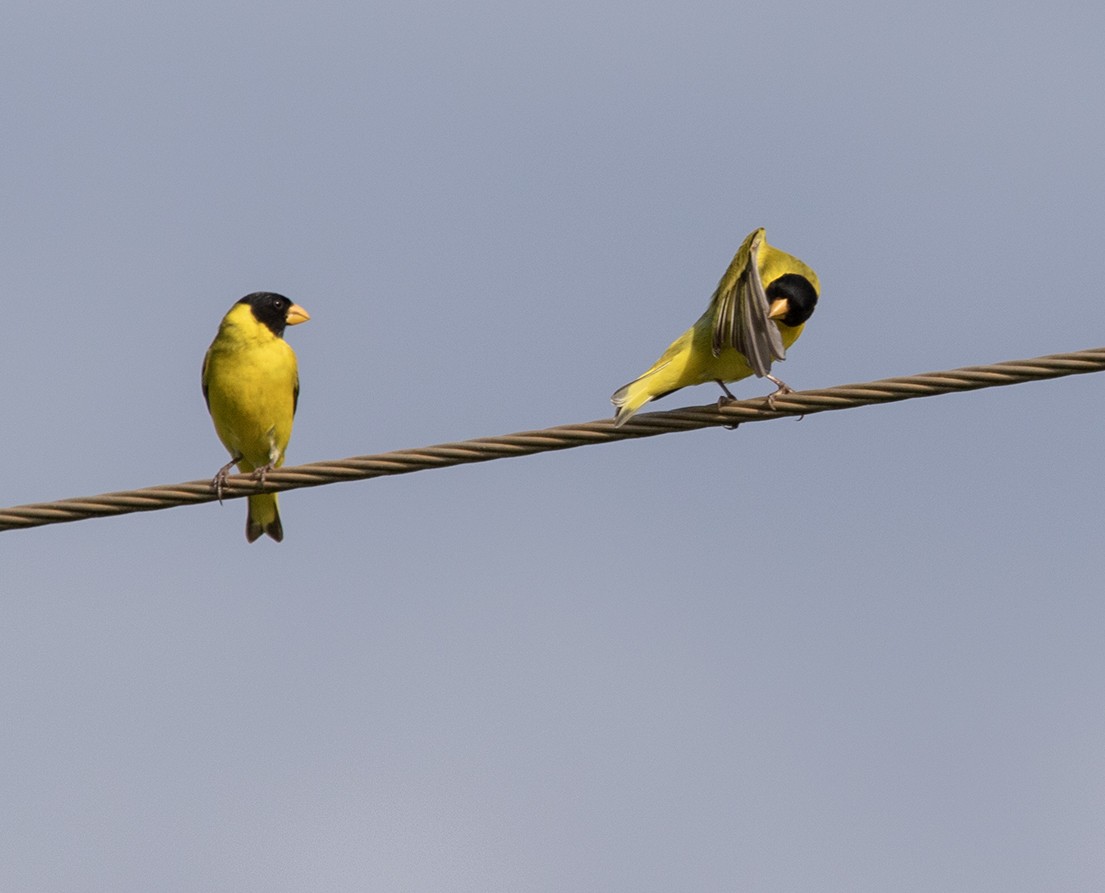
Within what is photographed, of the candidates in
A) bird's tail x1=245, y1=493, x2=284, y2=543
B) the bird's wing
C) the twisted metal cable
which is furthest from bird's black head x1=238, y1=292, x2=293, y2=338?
the twisted metal cable

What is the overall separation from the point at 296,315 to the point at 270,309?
0.17m

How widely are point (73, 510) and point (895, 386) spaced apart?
8.91 ft

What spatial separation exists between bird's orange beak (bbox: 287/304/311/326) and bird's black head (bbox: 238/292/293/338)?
0.02 metres

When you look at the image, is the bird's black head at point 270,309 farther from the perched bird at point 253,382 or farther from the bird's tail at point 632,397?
the bird's tail at point 632,397

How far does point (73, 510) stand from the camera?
606 centimetres

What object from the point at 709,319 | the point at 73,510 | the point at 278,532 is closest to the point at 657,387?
the point at 709,319

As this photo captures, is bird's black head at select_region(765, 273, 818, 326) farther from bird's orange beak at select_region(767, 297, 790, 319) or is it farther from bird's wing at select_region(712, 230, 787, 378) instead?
bird's wing at select_region(712, 230, 787, 378)

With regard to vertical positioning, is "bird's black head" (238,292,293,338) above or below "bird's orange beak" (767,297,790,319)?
above

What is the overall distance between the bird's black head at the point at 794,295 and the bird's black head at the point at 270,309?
3207mm

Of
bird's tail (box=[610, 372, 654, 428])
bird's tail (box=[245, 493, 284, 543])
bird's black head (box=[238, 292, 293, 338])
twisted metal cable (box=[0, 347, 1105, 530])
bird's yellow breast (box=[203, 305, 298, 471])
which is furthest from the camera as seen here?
bird's tail (box=[245, 493, 284, 543])

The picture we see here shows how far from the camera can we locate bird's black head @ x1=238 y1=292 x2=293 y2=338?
10.0 m

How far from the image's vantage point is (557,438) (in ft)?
20.1

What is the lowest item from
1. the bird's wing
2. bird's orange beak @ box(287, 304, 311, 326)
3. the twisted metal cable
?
the twisted metal cable

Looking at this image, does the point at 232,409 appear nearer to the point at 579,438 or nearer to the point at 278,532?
the point at 278,532
